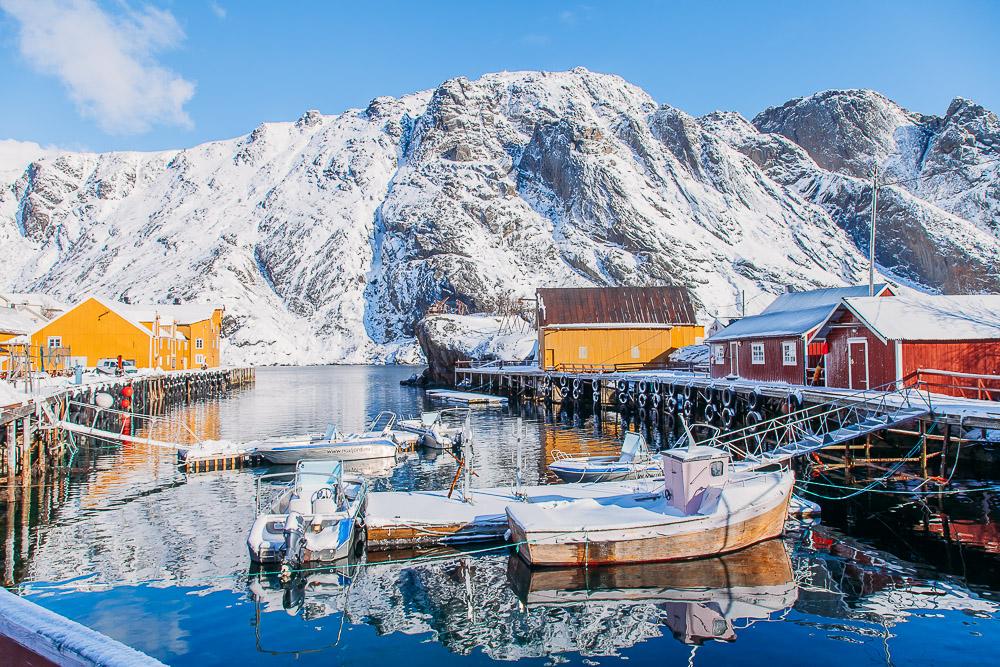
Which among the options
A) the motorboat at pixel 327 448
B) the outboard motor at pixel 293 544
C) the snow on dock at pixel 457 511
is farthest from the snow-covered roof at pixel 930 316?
the outboard motor at pixel 293 544

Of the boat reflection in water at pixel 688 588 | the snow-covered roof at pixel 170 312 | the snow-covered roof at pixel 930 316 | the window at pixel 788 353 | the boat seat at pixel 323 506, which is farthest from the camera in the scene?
the snow-covered roof at pixel 170 312

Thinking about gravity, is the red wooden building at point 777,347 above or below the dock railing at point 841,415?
above

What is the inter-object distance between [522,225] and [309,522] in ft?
472

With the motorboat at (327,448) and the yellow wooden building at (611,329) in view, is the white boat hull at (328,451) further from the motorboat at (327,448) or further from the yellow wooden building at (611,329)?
the yellow wooden building at (611,329)

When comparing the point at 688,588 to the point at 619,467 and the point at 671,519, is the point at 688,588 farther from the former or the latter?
the point at 619,467

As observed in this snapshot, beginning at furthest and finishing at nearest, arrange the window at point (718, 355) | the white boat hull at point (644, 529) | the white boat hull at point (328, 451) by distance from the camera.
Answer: the window at point (718, 355), the white boat hull at point (328, 451), the white boat hull at point (644, 529)

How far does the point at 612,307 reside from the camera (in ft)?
201

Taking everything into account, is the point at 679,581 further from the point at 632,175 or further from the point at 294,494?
the point at 632,175

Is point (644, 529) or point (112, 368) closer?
point (644, 529)

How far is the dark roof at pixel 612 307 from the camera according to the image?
200 feet

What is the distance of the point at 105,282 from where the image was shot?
6614 inches

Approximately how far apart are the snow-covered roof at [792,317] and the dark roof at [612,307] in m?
9.76

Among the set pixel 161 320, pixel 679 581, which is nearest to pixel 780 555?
pixel 679 581

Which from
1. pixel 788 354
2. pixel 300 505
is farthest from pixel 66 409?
pixel 788 354
